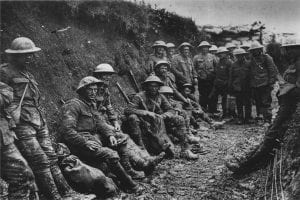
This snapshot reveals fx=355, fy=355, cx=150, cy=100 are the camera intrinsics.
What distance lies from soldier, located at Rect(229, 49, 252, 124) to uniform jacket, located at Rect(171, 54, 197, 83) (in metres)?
1.36

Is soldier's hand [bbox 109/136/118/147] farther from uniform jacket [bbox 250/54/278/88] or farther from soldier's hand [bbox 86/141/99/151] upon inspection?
uniform jacket [bbox 250/54/278/88]

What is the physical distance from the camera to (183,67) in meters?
12.0

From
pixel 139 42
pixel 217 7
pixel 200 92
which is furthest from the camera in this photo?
pixel 217 7

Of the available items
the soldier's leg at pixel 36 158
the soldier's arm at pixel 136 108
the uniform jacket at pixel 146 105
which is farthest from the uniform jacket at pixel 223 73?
the soldier's leg at pixel 36 158

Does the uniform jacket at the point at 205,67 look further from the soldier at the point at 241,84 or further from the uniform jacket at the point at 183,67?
the soldier at the point at 241,84

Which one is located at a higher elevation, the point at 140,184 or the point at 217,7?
the point at 217,7

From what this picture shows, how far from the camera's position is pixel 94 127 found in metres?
6.12

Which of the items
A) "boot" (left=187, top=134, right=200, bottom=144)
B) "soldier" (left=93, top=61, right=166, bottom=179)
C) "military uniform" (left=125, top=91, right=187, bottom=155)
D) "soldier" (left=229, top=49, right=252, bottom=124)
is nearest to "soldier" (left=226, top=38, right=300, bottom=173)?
"soldier" (left=93, top=61, right=166, bottom=179)

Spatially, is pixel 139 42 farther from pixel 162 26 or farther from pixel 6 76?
pixel 6 76

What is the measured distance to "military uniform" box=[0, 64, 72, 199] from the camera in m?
4.64

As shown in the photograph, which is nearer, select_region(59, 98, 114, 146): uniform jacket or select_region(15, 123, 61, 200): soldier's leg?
select_region(15, 123, 61, 200): soldier's leg

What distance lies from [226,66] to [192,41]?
420 centimetres

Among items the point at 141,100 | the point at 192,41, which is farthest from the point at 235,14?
the point at 141,100

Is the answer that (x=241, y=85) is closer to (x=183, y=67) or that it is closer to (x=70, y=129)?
(x=183, y=67)
